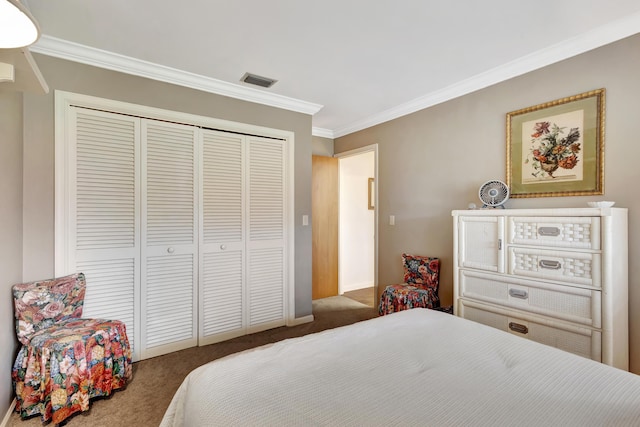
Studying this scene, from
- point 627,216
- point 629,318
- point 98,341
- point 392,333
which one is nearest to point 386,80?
point 627,216

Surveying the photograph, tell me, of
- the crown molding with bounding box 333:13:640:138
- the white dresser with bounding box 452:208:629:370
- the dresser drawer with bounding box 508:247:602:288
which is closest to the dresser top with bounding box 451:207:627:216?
the white dresser with bounding box 452:208:629:370

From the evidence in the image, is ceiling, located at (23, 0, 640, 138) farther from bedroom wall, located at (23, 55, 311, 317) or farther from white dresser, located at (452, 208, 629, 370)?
white dresser, located at (452, 208, 629, 370)

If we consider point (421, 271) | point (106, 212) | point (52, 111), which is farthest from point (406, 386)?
point (52, 111)

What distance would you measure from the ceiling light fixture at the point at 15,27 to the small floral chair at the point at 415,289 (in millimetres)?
2911

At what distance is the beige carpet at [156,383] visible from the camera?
1825mm

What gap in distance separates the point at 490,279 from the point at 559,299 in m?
0.43

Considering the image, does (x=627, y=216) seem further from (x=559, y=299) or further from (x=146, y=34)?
(x=146, y=34)

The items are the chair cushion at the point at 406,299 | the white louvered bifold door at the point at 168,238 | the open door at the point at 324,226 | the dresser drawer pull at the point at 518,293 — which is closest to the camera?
the dresser drawer pull at the point at 518,293

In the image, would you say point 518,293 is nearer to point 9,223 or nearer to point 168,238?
point 168,238

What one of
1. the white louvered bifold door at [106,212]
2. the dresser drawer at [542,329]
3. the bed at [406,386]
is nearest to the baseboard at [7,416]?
the white louvered bifold door at [106,212]

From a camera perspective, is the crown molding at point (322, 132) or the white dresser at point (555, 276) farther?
the crown molding at point (322, 132)

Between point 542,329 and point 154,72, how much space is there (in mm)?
3532

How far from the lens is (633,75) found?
1.96m

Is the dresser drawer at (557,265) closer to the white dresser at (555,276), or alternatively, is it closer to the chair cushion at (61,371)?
the white dresser at (555,276)
